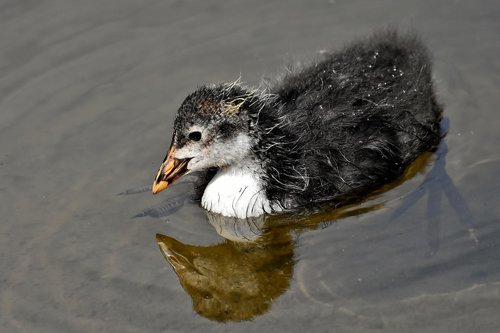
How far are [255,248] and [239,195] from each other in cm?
48

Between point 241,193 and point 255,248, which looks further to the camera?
point 241,193

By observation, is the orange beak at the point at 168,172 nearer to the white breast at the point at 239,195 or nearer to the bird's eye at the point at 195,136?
the bird's eye at the point at 195,136

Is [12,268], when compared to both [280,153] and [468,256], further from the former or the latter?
[468,256]

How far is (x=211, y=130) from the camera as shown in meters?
7.46

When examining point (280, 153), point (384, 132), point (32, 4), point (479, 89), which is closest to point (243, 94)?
point (280, 153)

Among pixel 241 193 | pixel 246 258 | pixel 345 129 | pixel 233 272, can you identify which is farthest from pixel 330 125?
pixel 233 272

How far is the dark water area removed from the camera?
22.0ft

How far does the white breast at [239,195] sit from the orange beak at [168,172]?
0.35 meters

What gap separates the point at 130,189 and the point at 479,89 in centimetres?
340

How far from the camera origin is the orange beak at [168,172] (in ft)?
24.8

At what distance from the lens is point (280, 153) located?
7520mm

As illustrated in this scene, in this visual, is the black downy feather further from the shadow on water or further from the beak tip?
the beak tip

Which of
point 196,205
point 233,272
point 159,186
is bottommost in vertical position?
point 233,272

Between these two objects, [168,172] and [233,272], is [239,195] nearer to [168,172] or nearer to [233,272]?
[168,172]
